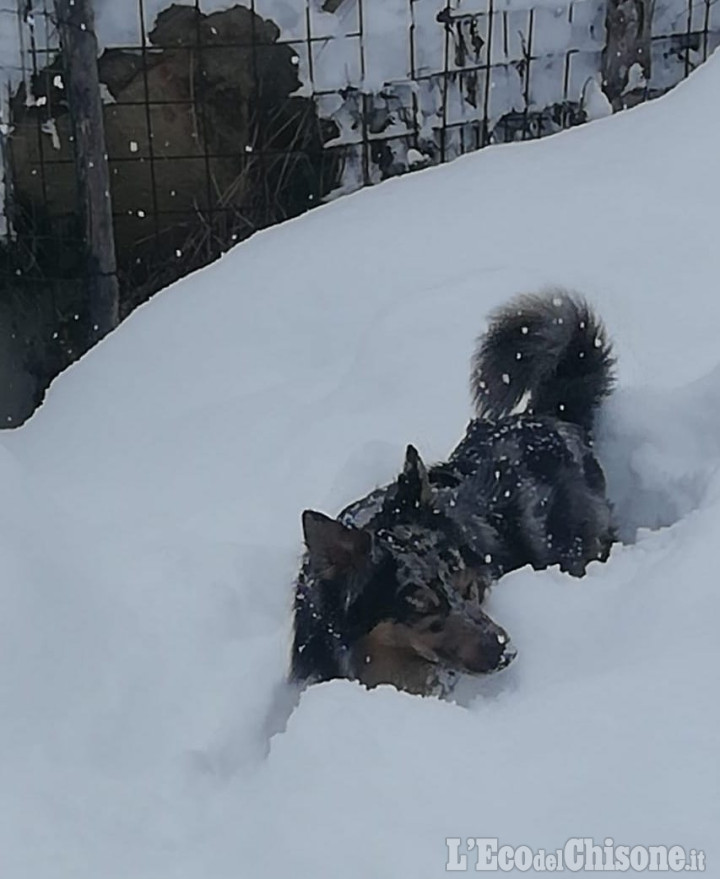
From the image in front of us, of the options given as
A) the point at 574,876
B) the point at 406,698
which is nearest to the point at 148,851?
the point at 406,698

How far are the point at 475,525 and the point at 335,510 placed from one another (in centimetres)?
42

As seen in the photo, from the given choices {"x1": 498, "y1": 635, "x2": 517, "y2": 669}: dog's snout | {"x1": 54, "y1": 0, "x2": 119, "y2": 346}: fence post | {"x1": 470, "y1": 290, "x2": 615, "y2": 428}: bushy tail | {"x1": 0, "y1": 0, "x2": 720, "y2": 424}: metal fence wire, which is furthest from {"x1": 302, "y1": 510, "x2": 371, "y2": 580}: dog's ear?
{"x1": 0, "y1": 0, "x2": 720, "y2": 424}: metal fence wire

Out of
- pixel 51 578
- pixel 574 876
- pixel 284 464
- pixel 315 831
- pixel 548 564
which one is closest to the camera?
pixel 574 876

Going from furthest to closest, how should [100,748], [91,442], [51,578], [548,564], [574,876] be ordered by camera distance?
[91,442]
[548,564]
[51,578]
[100,748]
[574,876]

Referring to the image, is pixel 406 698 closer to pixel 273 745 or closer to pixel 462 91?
pixel 273 745

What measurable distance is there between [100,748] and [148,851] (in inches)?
15.6

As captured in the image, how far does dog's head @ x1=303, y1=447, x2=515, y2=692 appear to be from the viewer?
277cm

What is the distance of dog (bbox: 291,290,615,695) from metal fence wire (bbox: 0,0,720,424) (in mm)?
2711

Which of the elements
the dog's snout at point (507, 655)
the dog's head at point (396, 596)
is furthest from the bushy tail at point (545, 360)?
the dog's snout at point (507, 655)

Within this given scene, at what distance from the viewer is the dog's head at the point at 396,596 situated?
2.77 m

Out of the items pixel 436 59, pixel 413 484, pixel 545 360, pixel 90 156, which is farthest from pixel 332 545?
pixel 436 59

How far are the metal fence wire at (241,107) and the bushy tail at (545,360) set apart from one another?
2742 millimetres

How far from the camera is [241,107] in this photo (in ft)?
20.4

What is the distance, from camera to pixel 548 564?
136 inches
